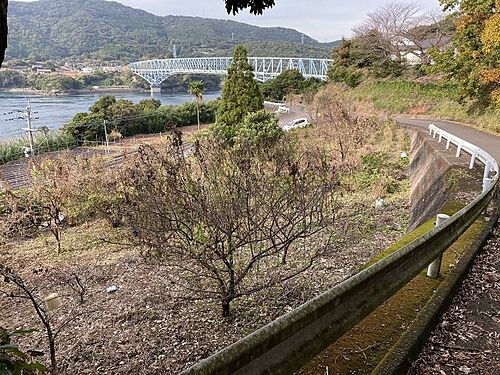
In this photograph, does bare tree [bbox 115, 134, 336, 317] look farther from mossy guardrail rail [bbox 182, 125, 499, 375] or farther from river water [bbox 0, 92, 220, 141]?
river water [bbox 0, 92, 220, 141]

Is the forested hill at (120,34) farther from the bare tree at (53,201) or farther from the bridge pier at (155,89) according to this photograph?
the bare tree at (53,201)

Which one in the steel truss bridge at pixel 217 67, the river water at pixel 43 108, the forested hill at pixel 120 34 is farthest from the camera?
the forested hill at pixel 120 34

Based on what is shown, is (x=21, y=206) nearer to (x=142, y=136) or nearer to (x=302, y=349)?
(x=302, y=349)

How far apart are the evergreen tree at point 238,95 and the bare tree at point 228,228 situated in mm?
10865

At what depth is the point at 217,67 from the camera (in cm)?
7944

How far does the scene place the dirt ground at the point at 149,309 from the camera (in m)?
5.68

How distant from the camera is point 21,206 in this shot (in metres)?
14.4

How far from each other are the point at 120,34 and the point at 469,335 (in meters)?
161

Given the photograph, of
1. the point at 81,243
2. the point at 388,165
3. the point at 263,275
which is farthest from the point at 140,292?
the point at 388,165

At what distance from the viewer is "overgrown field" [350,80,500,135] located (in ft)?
63.9

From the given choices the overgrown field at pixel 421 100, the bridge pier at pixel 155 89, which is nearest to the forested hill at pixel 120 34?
the bridge pier at pixel 155 89

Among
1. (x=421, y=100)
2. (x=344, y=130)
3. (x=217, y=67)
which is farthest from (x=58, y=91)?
(x=344, y=130)

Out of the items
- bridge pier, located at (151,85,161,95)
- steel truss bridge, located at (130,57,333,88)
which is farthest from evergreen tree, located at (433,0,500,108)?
bridge pier, located at (151,85,161,95)

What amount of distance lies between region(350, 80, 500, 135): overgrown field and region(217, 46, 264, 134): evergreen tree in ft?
34.3
